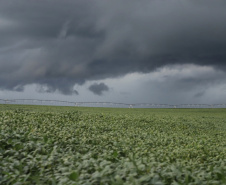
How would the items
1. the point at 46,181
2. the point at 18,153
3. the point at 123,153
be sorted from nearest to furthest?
1. the point at 46,181
2. the point at 18,153
3. the point at 123,153

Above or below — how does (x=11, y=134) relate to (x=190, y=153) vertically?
above

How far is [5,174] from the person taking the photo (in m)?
6.99

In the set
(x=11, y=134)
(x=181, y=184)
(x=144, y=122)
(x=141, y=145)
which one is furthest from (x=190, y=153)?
(x=144, y=122)

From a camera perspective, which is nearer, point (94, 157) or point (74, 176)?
point (74, 176)

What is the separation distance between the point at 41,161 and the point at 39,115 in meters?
10.1

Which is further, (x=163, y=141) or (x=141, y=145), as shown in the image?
(x=163, y=141)

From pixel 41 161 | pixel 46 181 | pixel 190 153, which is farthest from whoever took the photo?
pixel 190 153

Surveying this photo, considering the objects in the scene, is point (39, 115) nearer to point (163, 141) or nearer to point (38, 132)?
point (38, 132)

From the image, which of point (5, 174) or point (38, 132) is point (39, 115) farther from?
point (5, 174)

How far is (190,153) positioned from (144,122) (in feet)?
29.7

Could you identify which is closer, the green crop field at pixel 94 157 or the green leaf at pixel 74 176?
the green leaf at pixel 74 176

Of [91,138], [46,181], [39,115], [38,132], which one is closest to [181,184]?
[46,181]

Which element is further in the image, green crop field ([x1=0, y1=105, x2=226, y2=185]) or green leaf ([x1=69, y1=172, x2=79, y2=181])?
green crop field ([x1=0, y1=105, x2=226, y2=185])

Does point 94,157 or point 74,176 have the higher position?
point 74,176
